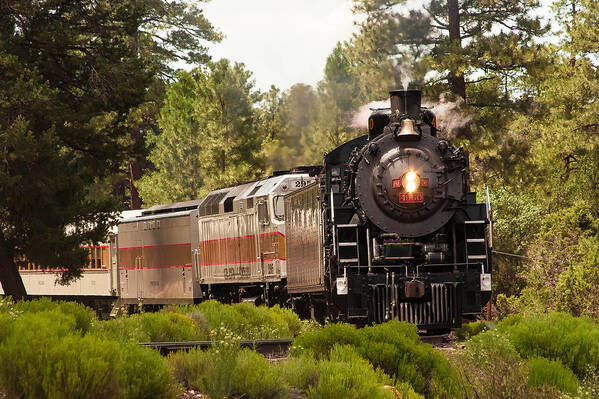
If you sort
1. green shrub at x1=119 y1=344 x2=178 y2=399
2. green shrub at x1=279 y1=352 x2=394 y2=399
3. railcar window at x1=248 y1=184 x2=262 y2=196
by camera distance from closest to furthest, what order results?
green shrub at x1=119 y1=344 x2=178 y2=399, green shrub at x1=279 y1=352 x2=394 y2=399, railcar window at x1=248 y1=184 x2=262 y2=196

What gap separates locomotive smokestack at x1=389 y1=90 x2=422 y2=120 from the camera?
15953mm

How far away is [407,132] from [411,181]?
0.84 metres

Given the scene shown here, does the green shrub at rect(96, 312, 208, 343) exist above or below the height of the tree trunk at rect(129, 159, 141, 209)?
below

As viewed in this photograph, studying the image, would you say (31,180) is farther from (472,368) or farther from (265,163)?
(265,163)

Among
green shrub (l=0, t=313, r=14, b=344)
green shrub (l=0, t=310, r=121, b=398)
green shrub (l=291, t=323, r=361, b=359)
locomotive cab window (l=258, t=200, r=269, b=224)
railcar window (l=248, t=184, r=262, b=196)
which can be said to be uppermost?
railcar window (l=248, t=184, r=262, b=196)

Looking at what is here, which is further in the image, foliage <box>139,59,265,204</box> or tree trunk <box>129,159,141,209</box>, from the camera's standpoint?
tree trunk <box>129,159,141,209</box>

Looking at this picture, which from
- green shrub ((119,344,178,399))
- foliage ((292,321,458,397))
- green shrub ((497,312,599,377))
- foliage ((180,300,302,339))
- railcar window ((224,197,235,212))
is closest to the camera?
green shrub ((119,344,178,399))

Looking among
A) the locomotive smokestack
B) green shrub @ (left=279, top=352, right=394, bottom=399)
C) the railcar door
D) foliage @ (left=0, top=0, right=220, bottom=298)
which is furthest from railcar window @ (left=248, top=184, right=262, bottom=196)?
green shrub @ (left=279, top=352, right=394, bottom=399)

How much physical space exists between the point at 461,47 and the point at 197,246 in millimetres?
10944

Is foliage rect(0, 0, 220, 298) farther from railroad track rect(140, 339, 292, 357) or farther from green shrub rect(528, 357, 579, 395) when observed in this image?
green shrub rect(528, 357, 579, 395)

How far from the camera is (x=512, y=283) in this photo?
28.7m

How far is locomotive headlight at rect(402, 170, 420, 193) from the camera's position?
607 inches

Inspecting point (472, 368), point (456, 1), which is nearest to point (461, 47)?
point (456, 1)

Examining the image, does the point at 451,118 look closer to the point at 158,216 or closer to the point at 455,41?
the point at 455,41
